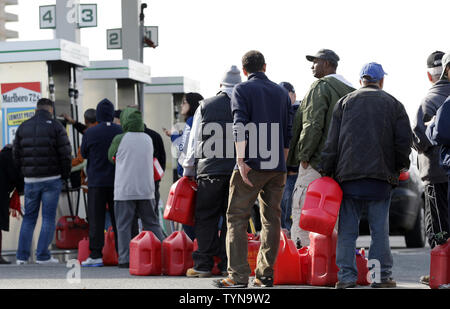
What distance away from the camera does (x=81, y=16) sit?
16969 mm

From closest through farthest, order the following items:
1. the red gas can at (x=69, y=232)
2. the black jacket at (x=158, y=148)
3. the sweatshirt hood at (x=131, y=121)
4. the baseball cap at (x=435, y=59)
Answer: the baseball cap at (x=435, y=59) → the sweatshirt hood at (x=131, y=121) → the black jacket at (x=158, y=148) → the red gas can at (x=69, y=232)

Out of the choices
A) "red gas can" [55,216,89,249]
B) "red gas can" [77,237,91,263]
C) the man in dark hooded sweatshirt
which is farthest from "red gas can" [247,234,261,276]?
"red gas can" [55,216,89,249]

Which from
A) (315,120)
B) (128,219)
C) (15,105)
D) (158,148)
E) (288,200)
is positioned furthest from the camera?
(15,105)

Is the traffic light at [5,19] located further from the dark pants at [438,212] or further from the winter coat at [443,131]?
the winter coat at [443,131]

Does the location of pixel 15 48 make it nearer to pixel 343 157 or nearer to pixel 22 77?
pixel 22 77

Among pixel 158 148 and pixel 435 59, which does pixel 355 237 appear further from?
pixel 158 148

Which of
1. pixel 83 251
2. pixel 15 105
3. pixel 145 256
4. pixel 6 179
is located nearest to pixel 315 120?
Result: pixel 145 256

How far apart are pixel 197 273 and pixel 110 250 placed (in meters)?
2.18

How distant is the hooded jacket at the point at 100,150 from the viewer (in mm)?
11859

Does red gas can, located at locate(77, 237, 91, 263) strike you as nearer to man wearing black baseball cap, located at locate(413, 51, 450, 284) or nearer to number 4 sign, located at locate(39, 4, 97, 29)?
man wearing black baseball cap, located at locate(413, 51, 450, 284)

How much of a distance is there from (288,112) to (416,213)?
594cm

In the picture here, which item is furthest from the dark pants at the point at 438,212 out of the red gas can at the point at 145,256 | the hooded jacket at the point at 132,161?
the hooded jacket at the point at 132,161

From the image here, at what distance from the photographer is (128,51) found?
19.9 metres

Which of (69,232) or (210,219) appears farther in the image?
(69,232)
